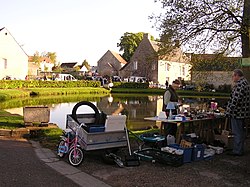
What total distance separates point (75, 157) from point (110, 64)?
63.6 metres

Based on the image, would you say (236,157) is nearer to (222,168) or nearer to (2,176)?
(222,168)

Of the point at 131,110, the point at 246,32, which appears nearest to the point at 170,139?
the point at 246,32

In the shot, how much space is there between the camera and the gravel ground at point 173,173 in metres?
5.69

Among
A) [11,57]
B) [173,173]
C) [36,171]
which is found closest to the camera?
[36,171]

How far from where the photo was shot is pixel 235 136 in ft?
25.6

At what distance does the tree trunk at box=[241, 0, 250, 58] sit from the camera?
33.1ft

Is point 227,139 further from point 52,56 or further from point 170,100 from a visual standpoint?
point 52,56

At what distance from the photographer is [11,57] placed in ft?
168

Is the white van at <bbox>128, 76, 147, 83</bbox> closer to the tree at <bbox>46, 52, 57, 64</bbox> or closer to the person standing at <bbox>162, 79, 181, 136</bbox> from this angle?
the person standing at <bbox>162, 79, 181, 136</bbox>

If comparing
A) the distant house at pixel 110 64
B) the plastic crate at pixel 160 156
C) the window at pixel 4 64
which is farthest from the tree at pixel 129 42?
the plastic crate at pixel 160 156

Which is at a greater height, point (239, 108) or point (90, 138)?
point (239, 108)

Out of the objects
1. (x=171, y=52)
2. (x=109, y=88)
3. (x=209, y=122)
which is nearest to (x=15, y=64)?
(x=109, y=88)

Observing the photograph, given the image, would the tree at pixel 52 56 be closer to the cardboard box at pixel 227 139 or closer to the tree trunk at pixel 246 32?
the tree trunk at pixel 246 32

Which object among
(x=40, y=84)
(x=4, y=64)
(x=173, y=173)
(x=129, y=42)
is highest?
(x=129, y=42)
